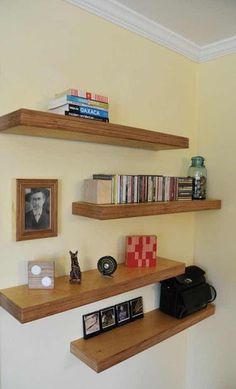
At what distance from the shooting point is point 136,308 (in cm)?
168

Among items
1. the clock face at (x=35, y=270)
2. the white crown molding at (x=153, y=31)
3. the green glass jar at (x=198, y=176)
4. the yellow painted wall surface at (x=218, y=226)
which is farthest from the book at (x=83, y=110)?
the yellow painted wall surface at (x=218, y=226)

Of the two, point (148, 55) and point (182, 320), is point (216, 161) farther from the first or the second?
point (182, 320)

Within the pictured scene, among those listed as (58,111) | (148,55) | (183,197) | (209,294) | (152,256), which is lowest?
(209,294)

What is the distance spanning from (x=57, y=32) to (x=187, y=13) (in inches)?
26.7

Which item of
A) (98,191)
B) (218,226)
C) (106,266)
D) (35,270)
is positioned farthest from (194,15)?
(35,270)

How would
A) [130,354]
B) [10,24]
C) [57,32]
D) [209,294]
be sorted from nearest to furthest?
1. [10,24]
2. [57,32]
3. [130,354]
4. [209,294]

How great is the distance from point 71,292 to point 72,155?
0.59 metres

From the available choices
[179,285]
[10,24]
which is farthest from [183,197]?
[10,24]

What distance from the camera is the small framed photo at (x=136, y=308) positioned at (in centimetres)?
166

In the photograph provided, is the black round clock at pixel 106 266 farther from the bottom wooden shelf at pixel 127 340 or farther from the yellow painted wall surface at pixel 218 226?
the yellow painted wall surface at pixel 218 226

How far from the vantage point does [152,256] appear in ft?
5.18

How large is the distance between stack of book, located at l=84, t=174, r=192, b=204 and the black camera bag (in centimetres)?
49

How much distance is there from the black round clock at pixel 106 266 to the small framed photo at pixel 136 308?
370 millimetres

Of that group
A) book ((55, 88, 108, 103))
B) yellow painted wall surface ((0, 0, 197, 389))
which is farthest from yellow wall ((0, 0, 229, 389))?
book ((55, 88, 108, 103))
